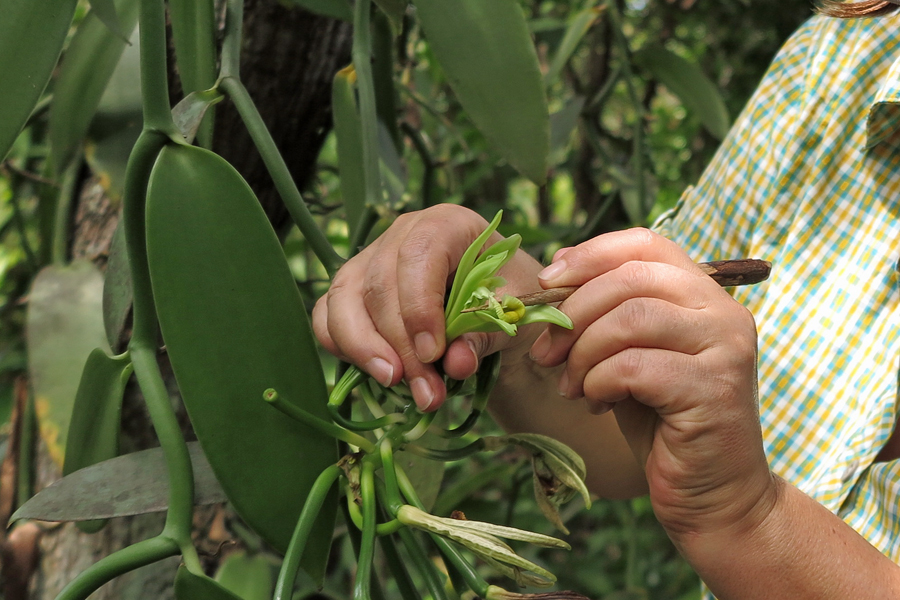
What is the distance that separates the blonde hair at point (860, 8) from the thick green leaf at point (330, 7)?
1.16 feet

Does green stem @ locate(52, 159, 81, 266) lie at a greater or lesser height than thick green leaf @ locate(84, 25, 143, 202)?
lesser

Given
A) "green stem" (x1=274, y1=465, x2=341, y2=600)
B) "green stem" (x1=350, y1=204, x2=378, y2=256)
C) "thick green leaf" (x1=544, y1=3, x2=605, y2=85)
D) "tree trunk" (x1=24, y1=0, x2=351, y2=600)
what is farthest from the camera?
"thick green leaf" (x1=544, y1=3, x2=605, y2=85)

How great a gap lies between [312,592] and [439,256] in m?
0.53

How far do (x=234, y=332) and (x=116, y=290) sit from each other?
5.1 inches

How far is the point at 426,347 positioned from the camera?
34cm

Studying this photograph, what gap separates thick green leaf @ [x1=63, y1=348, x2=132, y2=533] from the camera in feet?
1.24

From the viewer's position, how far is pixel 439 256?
0.36 m

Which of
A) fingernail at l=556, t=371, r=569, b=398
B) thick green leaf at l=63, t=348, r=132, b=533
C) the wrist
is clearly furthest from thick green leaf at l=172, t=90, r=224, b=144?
the wrist

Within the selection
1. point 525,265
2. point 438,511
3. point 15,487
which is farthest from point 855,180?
point 15,487

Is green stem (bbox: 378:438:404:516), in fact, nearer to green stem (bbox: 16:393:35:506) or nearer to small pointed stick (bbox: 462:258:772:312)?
small pointed stick (bbox: 462:258:772:312)

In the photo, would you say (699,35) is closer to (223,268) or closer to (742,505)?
(742,505)

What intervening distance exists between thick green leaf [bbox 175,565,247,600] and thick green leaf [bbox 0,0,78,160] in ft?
0.56

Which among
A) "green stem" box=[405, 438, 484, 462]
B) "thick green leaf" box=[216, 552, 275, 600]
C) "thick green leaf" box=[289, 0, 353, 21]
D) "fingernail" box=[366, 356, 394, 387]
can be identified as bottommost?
"thick green leaf" box=[216, 552, 275, 600]

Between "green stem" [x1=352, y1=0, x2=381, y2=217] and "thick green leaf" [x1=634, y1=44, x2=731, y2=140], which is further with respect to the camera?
"thick green leaf" [x1=634, y1=44, x2=731, y2=140]
